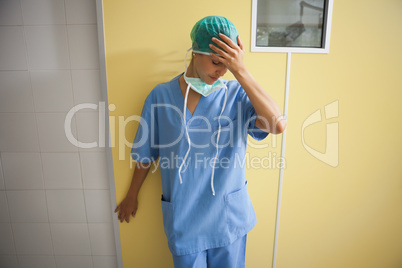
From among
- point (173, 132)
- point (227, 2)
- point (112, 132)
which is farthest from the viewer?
point (112, 132)

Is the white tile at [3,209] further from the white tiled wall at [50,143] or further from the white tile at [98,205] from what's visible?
the white tile at [98,205]

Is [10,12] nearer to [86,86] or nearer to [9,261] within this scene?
[86,86]

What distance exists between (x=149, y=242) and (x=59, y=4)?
1248 millimetres

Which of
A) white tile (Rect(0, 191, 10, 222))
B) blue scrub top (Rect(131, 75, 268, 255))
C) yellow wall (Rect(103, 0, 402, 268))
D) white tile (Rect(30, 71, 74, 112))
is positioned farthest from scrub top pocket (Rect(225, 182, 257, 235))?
white tile (Rect(0, 191, 10, 222))

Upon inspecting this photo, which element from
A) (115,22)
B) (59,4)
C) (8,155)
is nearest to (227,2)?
(115,22)

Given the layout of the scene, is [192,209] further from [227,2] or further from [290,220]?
[227,2]

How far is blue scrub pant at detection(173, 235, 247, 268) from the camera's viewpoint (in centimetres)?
92

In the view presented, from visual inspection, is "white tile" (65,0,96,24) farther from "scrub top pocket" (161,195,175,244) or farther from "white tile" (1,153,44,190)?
"scrub top pocket" (161,195,175,244)

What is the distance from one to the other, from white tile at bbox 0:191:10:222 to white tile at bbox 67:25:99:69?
2.69ft

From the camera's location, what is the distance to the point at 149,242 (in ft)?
3.89

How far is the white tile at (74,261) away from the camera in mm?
1291

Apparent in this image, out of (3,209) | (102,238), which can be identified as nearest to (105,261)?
(102,238)

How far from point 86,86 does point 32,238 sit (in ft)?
3.03

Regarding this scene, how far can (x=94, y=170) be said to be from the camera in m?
1.21
